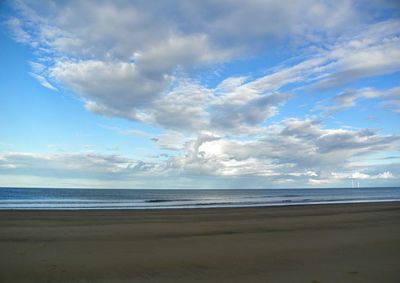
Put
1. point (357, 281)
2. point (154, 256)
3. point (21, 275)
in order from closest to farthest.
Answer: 1. point (357, 281)
2. point (21, 275)
3. point (154, 256)

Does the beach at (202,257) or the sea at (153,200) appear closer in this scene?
the beach at (202,257)

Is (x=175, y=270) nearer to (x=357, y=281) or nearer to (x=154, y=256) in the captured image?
(x=154, y=256)

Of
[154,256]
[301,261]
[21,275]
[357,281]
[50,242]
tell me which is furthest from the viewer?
[50,242]

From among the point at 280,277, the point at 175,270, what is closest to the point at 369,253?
the point at 280,277

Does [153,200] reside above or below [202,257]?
below

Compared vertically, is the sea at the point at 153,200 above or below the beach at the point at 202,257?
below

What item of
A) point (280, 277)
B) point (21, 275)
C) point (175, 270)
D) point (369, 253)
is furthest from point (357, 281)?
point (21, 275)

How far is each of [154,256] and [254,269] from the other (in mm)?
2913

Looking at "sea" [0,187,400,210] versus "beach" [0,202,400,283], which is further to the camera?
"sea" [0,187,400,210]

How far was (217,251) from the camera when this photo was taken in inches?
353

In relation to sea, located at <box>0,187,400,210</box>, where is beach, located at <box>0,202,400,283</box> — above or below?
above

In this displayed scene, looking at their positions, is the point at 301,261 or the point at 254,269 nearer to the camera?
the point at 254,269

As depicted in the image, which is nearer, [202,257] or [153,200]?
[202,257]

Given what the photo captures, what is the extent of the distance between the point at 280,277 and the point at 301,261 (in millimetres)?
1566
